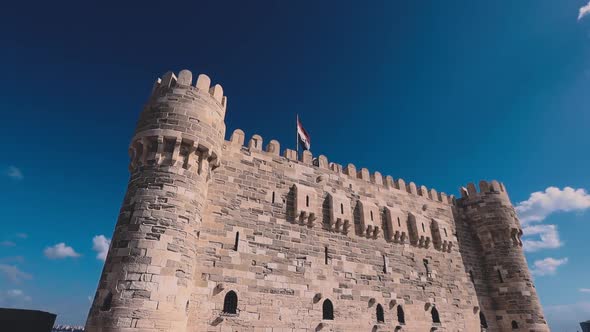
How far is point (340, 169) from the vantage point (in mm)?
14727

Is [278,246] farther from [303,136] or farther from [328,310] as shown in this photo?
[303,136]

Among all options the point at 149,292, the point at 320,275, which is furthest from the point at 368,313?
the point at 149,292

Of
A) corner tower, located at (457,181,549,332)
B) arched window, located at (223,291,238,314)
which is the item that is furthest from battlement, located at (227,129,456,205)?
arched window, located at (223,291,238,314)

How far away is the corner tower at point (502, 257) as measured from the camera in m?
15.2

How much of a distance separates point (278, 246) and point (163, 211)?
4.39 metres

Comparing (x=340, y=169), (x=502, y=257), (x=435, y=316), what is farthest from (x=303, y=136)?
(x=502, y=257)

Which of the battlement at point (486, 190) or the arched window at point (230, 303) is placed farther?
the battlement at point (486, 190)

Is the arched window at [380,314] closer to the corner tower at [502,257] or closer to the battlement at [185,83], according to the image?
the corner tower at [502,257]

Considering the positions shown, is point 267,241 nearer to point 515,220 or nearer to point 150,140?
point 150,140

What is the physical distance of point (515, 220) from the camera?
17562 mm

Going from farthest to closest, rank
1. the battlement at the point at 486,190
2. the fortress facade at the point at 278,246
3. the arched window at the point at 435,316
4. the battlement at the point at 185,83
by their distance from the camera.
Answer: the battlement at the point at 486,190 → the arched window at the point at 435,316 → the battlement at the point at 185,83 → the fortress facade at the point at 278,246

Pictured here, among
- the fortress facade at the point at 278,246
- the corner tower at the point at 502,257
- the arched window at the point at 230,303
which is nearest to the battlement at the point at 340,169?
the fortress facade at the point at 278,246

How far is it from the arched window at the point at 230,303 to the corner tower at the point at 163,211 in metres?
1.29

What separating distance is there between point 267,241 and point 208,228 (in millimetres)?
2166
